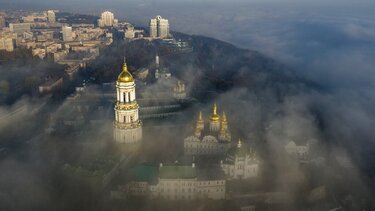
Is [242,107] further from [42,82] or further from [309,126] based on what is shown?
[42,82]

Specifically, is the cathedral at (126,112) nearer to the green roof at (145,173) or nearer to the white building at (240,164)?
the green roof at (145,173)

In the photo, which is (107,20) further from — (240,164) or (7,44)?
(240,164)

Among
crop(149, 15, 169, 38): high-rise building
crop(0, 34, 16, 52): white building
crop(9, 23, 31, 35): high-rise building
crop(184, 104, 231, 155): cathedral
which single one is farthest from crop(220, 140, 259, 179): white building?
crop(9, 23, 31, 35): high-rise building

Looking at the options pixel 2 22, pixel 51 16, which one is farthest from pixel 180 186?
pixel 51 16

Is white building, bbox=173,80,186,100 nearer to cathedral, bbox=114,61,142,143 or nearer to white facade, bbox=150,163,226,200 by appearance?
cathedral, bbox=114,61,142,143

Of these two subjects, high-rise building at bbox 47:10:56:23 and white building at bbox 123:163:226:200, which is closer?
white building at bbox 123:163:226:200
